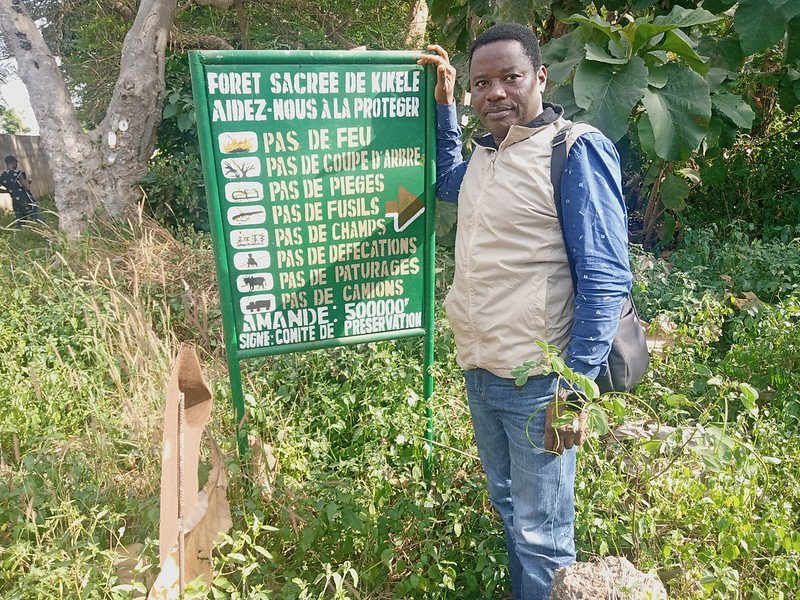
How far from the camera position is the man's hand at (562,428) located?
1.83m

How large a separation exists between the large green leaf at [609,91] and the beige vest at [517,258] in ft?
5.14

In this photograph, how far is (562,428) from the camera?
6.05 feet

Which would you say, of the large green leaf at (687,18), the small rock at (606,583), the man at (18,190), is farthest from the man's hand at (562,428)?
the man at (18,190)

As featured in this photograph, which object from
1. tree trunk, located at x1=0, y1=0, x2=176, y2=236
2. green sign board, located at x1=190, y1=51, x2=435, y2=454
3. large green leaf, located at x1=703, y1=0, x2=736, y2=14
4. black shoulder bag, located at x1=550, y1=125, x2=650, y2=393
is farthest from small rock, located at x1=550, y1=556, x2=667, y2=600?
tree trunk, located at x1=0, y1=0, x2=176, y2=236

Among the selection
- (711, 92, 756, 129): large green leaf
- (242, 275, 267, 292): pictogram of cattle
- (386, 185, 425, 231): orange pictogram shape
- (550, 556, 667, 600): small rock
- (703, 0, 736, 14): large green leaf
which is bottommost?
(550, 556, 667, 600): small rock

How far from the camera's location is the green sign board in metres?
2.29

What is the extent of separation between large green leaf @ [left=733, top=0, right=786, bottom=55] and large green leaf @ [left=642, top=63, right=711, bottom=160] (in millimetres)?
496

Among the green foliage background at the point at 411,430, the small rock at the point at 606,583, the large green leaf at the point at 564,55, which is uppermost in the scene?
the large green leaf at the point at 564,55

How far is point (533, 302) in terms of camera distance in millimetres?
1930

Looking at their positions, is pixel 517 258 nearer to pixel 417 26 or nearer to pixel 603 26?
pixel 603 26

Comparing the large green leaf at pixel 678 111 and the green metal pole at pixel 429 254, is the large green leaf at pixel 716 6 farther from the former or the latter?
the green metal pole at pixel 429 254

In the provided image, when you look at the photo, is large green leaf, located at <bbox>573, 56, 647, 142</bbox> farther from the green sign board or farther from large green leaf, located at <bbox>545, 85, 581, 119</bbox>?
the green sign board

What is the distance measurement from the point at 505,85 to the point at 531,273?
21.7 inches

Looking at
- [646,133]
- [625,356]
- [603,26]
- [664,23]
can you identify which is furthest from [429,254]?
[664,23]
